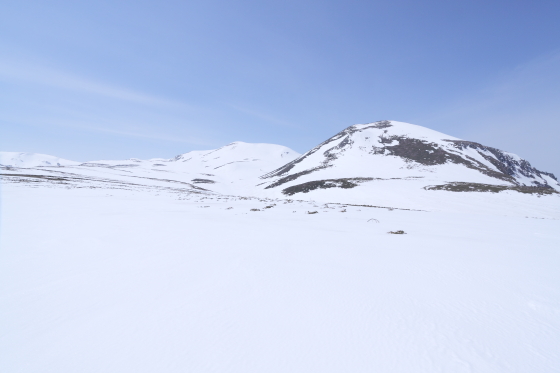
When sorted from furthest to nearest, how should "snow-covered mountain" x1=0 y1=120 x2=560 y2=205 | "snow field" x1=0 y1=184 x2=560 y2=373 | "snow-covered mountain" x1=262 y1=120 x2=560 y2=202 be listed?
"snow-covered mountain" x1=262 y1=120 x2=560 y2=202 → "snow-covered mountain" x1=0 y1=120 x2=560 y2=205 → "snow field" x1=0 y1=184 x2=560 y2=373

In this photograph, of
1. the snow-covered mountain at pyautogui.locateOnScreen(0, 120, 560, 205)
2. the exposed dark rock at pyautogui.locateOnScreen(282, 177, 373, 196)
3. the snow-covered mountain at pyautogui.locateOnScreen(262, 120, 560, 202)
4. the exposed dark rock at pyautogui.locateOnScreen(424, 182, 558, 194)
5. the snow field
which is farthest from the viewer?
the snow-covered mountain at pyautogui.locateOnScreen(262, 120, 560, 202)

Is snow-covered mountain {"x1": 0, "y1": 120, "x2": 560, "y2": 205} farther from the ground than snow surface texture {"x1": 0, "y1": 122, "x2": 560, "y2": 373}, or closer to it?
farther from the ground

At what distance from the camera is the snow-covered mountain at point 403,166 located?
3778 cm

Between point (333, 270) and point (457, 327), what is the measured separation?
7.20ft

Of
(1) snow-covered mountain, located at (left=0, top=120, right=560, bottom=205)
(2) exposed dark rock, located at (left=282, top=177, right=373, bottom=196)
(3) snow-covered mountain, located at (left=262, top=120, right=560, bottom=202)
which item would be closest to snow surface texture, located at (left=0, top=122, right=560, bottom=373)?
(1) snow-covered mountain, located at (left=0, top=120, right=560, bottom=205)

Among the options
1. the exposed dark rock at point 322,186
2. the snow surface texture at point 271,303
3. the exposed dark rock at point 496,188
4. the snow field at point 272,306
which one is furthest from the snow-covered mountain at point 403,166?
the snow field at point 272,306

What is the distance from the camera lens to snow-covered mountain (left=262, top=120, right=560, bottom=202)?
37781 mm

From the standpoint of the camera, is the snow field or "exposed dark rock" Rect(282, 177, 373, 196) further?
"exposed dark rock" Rect(282, 177, 373, 196)

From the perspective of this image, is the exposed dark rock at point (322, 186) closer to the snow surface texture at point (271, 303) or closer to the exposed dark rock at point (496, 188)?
the exposed dark rock at point (496, 188)

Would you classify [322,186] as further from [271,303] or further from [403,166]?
[271,303]

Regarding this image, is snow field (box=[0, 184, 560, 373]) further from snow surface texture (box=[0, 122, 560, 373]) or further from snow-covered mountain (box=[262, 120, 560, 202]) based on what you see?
snow-covered mountain (box=[262, 120, 560, 202])

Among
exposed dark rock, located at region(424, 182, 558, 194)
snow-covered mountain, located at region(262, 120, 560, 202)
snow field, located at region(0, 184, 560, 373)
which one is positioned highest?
snow-covered mountain, located at region(262, 120, 560, 202)

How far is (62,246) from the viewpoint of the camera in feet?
19.4

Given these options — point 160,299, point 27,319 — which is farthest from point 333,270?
point 27,319
